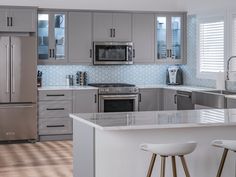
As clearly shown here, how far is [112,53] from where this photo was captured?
→ 8836 millimetres

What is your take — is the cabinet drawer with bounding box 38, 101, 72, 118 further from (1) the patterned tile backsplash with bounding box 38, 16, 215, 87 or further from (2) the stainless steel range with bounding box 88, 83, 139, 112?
(1) the patterned tile backsplash with bounding box 38, 16, 215, 87

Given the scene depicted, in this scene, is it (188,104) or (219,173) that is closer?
(219,173)

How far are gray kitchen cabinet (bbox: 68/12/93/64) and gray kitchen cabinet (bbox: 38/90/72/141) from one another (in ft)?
2.25

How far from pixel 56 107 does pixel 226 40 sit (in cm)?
298

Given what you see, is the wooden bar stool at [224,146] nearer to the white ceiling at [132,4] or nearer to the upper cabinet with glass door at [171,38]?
the white ceiling at [132,4]

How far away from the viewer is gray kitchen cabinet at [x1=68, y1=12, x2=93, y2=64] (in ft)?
28.5

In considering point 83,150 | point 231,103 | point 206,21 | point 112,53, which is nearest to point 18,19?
point 112,53

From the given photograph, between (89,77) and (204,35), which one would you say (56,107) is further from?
(204,35)

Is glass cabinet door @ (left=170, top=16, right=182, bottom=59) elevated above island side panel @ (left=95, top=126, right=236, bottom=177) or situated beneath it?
elevated above

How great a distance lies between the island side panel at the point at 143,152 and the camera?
4441 millimetres

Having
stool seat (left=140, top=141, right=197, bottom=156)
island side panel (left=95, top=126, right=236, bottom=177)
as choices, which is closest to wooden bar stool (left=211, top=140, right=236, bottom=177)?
island side panel (left=95, top=126, right=236, bottom=177)

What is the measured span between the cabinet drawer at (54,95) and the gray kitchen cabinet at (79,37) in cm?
60

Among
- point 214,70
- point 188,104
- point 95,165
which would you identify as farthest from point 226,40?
point 95,165

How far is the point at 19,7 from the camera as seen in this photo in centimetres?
825
